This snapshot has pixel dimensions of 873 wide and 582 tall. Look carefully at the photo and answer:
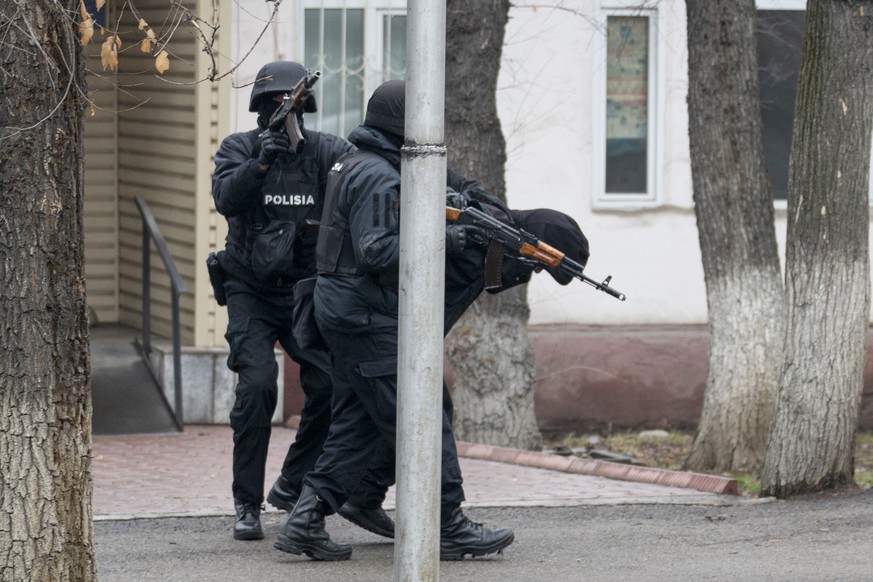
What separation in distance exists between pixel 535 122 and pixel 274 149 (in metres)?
5.04

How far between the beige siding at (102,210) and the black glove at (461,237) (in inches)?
235

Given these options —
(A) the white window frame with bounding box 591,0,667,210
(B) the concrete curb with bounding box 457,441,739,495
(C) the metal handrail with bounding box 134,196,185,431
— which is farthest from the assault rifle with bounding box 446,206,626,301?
(A) the white window frame with bounding box 591,0,667,210

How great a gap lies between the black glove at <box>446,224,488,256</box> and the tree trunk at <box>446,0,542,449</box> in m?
3.43

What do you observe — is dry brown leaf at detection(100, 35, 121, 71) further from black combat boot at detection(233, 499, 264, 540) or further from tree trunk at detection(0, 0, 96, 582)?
black combat boot at detection(233, 499, 264, 540)

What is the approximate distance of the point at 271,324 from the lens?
21.0 feet

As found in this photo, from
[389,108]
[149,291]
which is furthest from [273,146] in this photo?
[149,291]

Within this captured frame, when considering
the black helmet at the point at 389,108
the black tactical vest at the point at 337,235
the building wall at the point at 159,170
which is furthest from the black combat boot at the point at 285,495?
the building wall at the point at 159,170

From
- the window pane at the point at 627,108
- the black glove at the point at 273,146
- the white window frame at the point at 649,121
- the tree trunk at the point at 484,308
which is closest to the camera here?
the black glove at the point at 273,146

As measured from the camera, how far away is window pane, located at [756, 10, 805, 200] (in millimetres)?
11086

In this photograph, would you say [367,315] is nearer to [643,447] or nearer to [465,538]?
[465,538]

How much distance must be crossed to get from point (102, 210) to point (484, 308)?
11.2 feet

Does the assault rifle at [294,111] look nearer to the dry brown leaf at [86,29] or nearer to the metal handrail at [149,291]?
the dry brown leaf at [86,29]

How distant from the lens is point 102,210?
11164 mm

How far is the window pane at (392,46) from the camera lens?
10.5 m
